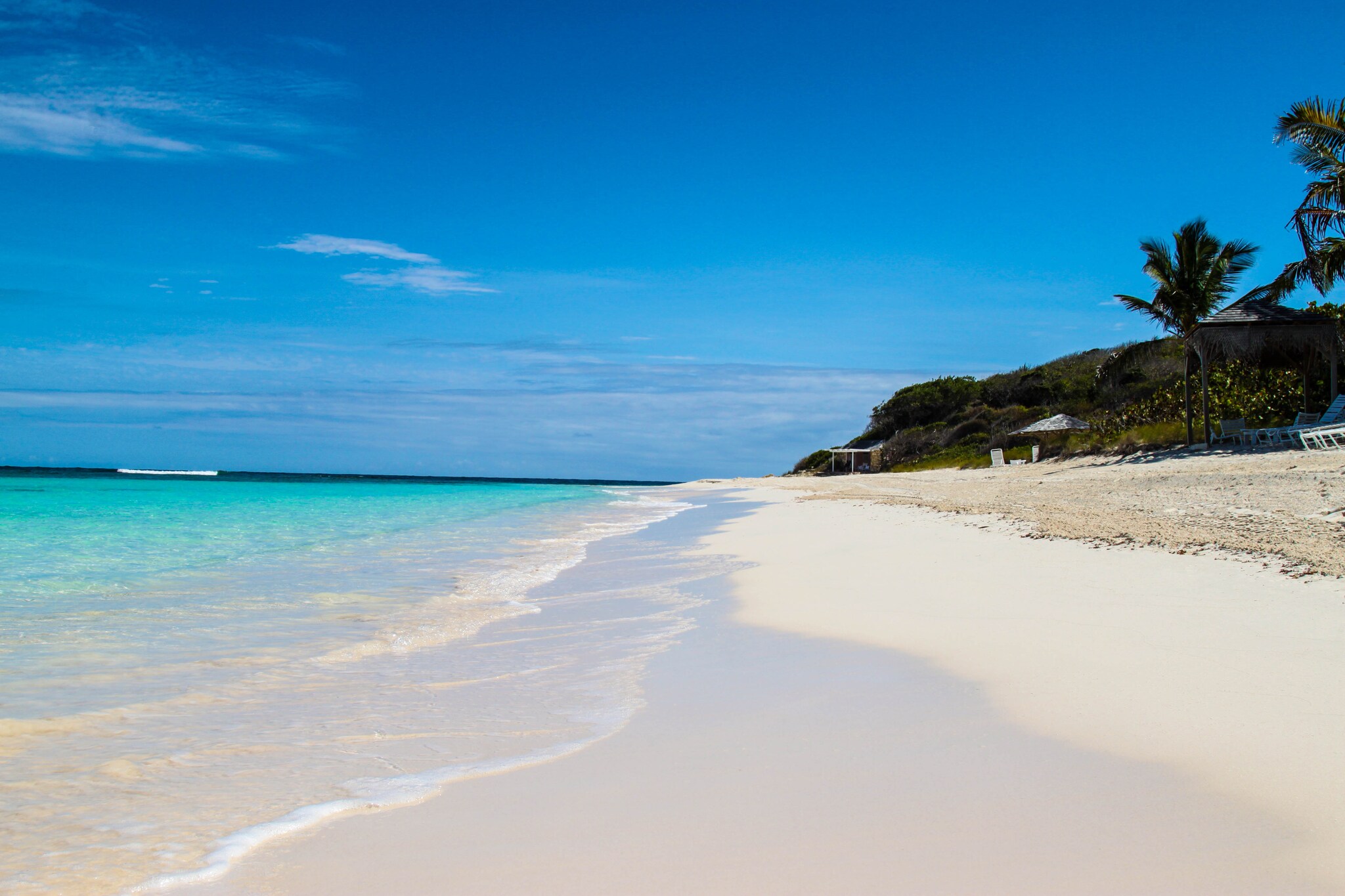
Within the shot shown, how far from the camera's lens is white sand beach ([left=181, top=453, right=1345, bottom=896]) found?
6.87 ft

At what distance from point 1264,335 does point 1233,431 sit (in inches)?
87.8

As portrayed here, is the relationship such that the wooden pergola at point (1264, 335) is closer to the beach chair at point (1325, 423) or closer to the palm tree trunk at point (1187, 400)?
the palm tree trunk at point (1187, 400)

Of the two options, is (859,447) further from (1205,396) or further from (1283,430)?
(1283,430)

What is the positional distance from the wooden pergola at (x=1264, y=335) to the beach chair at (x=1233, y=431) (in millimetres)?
304

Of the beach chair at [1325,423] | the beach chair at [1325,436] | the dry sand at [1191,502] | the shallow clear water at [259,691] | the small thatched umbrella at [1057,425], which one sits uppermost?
the small thatched umbrella at [1057,425]

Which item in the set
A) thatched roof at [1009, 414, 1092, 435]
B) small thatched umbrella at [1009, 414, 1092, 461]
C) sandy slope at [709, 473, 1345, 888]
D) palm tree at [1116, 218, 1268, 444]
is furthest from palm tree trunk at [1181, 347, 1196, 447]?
sandy slope at [709, 473, 1345, 888]

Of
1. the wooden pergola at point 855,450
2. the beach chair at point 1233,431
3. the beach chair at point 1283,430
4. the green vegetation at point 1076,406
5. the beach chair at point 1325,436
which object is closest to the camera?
the beach chair at point 1325,436

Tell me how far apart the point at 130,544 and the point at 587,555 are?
24.2 ft

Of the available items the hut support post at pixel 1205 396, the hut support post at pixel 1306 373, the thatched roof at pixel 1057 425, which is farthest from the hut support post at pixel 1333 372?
the thatched roof at pixel 1057 425

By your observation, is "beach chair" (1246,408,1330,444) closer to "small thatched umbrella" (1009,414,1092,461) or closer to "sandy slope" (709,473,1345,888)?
"sandy slope" (709,473,1345,888)

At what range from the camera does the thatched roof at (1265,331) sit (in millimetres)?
17531

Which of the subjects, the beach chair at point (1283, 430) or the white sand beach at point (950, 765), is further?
the beach chair at point (1283, 430)

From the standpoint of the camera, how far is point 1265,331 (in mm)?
17656

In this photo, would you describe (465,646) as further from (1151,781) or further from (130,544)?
(130,544)
